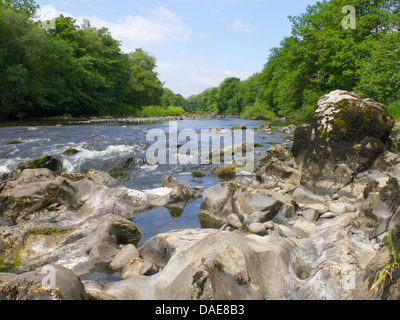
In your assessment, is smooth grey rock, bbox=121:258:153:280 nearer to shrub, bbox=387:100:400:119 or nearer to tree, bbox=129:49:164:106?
shrub, bbox=387:100:400:119

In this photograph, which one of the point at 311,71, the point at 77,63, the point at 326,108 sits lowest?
the point at 326,108

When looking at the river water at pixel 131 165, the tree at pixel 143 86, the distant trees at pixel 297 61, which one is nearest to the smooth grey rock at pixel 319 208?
the river water at pixel 131 165

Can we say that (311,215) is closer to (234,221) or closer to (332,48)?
(234,221)

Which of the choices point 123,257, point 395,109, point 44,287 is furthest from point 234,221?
point 395,109

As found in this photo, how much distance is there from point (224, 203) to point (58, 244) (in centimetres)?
329

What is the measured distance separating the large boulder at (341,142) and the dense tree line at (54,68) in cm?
2741

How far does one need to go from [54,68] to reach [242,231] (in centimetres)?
3441

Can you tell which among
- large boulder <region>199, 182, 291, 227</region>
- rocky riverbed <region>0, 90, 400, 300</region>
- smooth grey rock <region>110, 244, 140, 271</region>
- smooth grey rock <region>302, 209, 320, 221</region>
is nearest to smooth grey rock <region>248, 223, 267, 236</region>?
rocky riverbed <region>0, 90, 400, 300</region>

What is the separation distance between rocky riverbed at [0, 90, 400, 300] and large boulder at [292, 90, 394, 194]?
0.02 m

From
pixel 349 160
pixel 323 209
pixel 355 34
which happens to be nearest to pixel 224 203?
pixel 323 209

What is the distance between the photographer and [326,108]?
678 cm

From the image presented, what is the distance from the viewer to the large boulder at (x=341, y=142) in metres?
6.21
